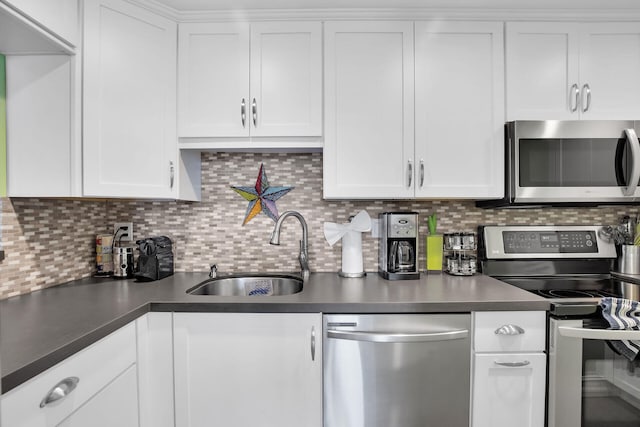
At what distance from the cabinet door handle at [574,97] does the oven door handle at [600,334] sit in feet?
3.41

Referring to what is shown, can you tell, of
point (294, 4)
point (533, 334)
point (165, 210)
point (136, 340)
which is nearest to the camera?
point (136, 340)

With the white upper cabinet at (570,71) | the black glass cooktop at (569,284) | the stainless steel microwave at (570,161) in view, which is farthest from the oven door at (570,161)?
the black glass cooktop at (569,284)

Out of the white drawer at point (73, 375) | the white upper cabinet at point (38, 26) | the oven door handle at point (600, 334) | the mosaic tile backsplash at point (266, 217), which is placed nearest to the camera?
the white drawer at point (73, 375)

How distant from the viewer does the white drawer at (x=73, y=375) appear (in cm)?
80

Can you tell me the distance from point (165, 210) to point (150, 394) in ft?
3.27

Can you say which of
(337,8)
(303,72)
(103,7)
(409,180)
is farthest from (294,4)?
(409,180)

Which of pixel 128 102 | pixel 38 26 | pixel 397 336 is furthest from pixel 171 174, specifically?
pixel 397 336

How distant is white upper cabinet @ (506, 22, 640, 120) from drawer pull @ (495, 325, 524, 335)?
3.26 feet

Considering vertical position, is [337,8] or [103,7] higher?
[337,8]

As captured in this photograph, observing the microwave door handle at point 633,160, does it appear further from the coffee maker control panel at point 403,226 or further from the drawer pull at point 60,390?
the drawer pull at point 60,390

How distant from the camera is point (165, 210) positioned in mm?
2039

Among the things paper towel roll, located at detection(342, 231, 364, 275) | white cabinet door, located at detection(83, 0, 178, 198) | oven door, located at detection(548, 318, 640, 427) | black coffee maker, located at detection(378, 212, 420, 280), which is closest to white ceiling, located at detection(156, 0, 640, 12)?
white cabinet door, located at detection(83, 0, 178, 198)

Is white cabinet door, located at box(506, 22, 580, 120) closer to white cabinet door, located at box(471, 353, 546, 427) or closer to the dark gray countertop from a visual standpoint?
the dark gray countertop

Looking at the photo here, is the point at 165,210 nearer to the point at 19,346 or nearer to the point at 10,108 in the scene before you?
the point at 10,108
